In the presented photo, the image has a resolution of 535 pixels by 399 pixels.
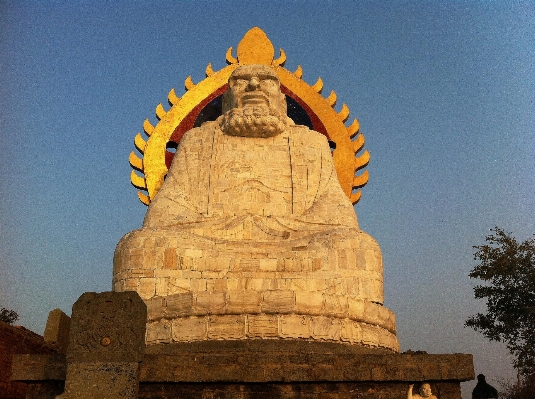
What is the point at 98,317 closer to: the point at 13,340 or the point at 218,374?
the point at 218,374

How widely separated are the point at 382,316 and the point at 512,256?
613 cm

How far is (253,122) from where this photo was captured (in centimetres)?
892

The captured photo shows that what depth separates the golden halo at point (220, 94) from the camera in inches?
403

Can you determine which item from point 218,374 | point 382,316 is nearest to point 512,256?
point 382,316

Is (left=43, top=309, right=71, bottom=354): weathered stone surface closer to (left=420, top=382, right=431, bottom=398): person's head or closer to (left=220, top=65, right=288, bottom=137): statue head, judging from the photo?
(left=220, top=65, right=288, bottom=137): statue head

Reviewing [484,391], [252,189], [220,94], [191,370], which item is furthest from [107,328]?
[220,94]

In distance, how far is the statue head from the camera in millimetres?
8930

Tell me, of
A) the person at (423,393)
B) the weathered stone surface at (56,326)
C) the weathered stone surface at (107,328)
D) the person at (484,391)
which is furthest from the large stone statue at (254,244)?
the person at (484,391)

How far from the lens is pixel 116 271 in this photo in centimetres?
692

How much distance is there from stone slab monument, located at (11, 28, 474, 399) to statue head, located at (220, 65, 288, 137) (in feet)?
0.08

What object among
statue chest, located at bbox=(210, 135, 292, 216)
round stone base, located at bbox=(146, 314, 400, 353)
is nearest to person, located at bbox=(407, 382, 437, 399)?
round stone base, located at bbox=(146, 314, 400, 353)

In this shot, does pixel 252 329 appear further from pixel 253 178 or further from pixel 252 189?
pixel 253 178

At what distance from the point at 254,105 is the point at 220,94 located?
6.69 ft

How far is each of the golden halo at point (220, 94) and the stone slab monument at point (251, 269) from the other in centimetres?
3
